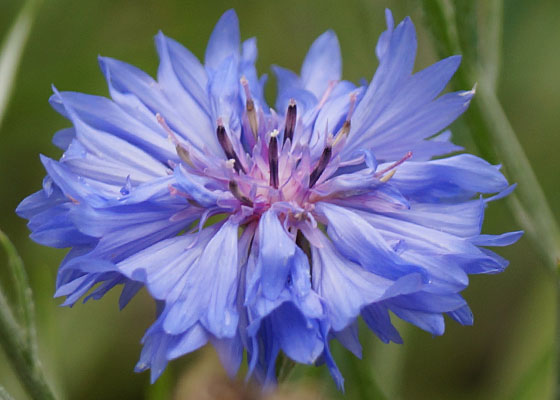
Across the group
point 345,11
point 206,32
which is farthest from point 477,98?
point 206,32

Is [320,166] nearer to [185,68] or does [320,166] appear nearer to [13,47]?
[185,68]

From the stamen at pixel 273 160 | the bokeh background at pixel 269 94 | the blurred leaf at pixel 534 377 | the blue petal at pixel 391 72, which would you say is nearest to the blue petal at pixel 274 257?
the stamen at pixel 273 160

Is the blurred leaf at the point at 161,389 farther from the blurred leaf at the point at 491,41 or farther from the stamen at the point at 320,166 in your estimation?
the blurred leaf at the point at 491,41

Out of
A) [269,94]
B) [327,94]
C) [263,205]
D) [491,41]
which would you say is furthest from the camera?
[269,94]

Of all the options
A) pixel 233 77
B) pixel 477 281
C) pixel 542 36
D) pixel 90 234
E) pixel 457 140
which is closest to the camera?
pixel 90 234

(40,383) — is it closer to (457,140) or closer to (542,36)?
(457,140)

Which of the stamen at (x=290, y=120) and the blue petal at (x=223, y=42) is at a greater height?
the blue petal at (x=223, y=42)

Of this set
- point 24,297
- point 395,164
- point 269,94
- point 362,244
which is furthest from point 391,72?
point 269,94
